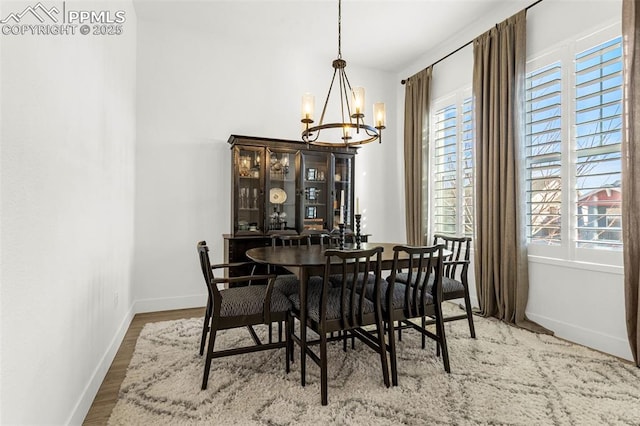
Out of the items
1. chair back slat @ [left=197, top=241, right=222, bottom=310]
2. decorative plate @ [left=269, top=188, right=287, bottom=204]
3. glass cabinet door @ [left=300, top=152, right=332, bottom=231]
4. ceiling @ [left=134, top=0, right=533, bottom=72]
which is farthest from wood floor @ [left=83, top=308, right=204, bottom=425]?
ceiling @ [left=134, top=0, right=533, bottom=72]

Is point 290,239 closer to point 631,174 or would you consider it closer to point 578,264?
point 578,264

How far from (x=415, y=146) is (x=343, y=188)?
117 centimetres

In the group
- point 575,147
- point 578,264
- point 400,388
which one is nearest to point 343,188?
point 575,147

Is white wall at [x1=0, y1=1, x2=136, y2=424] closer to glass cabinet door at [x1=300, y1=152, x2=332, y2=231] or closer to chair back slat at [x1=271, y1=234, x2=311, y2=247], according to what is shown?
chair back slat at [x1=271, y1=234, x2=311, y2=247]

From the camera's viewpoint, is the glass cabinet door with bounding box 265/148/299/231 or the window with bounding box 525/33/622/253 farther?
the glass cabinet door with bounding box 265/148/299/231

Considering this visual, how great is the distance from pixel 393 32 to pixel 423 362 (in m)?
3.57

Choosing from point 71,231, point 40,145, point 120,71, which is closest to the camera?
point 40,145

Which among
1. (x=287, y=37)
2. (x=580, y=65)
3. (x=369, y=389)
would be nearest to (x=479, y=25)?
(x=580, y=65)

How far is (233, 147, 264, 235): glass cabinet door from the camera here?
3.82 m

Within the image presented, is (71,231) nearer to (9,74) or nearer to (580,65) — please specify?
(9,74)

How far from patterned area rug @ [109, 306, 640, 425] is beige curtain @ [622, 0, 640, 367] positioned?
0.41 metres

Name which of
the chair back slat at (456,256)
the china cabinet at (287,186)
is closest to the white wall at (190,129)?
the china cabinet at (287,186)

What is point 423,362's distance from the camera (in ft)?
7.98

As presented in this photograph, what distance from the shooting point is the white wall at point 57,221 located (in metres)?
1.12
